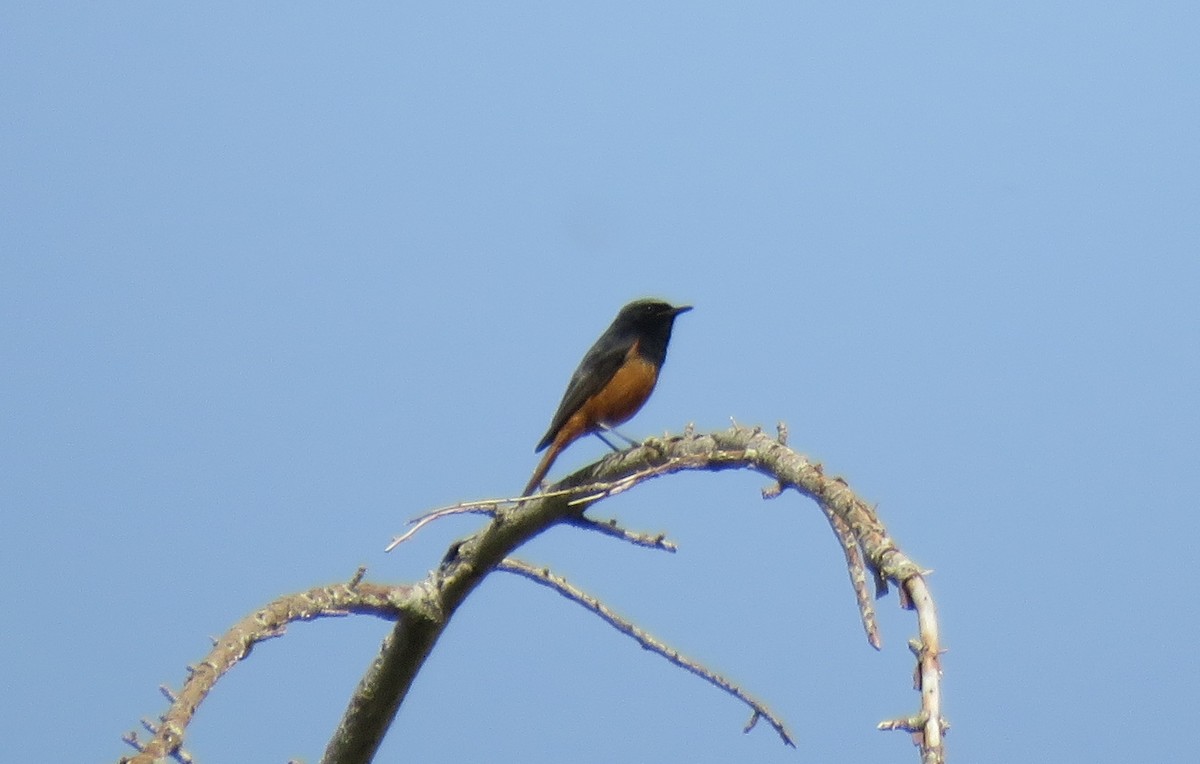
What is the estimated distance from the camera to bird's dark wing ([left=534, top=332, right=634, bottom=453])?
5.23 m

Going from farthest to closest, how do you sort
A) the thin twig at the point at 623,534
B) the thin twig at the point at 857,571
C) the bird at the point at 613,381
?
the bird at the point at 613,381 → the thin twig at the point at 623,534 → the thin twig at the point at 857,571

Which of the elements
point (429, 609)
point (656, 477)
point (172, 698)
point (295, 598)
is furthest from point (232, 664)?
point (656, 477)

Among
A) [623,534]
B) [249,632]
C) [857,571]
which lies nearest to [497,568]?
[623,534]

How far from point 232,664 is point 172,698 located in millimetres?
175

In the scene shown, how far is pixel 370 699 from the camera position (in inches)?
132

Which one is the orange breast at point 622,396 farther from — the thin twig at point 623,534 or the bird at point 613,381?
the thin twig at point 623,534

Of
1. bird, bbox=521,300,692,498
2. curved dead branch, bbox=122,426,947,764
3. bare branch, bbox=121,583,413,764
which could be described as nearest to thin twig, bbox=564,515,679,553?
curved dead branch, bbox=122,426,947,764

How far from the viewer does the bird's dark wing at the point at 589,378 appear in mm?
5234

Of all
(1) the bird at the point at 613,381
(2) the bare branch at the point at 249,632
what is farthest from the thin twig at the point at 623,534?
(1) the bird at the point at 613,381

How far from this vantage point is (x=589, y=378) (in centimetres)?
529

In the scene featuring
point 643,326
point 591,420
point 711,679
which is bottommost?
point 711,679

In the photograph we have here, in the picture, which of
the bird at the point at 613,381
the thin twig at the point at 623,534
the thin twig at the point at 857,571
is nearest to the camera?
the thin twig at the point at 857,571

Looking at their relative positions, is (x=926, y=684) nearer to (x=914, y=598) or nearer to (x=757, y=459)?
(x=914, y=598)

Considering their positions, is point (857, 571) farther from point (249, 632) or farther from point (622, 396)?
point (622, 396)
